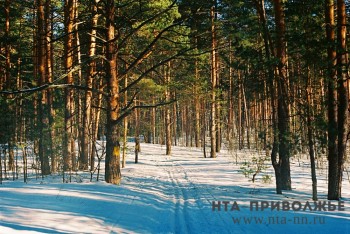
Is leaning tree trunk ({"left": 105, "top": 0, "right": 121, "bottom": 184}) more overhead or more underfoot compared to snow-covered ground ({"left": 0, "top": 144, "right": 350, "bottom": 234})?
more overhead

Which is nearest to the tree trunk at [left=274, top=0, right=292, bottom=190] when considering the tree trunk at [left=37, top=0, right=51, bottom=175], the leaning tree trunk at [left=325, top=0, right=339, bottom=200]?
the leaning tree trunk at [left=325, top=0, right=339, bottom=200]

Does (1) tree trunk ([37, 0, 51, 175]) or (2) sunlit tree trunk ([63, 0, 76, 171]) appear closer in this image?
(1) tree trunk ([37, 0, 51, 175])

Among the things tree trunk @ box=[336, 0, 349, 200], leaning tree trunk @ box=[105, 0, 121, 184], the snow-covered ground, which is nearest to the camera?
the snow-covered ground

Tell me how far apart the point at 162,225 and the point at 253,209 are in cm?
278

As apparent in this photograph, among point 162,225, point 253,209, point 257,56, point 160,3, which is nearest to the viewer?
point 162,225

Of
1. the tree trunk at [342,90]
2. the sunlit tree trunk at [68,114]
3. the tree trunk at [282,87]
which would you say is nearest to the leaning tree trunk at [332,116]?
the tree trunk at [342,90]

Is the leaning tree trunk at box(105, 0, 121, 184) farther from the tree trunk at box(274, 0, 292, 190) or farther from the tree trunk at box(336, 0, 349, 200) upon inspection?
the tree trunk at box(336, 0, 349, 200)

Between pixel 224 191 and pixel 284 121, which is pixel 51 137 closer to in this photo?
pixel 224 191

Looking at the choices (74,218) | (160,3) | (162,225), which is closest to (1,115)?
(160,3)

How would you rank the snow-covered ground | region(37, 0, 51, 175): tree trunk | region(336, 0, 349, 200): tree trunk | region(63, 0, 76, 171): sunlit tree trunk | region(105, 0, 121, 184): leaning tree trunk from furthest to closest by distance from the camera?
region(63, 0, 76, 171): sunlit tree trunk
region(37, 0, 51, 175): tree trunk
region(105, 0, 121, 184): leaning tree trunk
region(336, 0, 349, 200): tree trunk
the snow-covered ground

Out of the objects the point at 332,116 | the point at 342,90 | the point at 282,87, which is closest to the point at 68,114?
the point at 282,87

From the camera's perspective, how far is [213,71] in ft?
85.9

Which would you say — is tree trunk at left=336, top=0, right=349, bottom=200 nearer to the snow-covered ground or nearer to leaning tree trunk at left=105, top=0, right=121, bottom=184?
the snow-covered ground

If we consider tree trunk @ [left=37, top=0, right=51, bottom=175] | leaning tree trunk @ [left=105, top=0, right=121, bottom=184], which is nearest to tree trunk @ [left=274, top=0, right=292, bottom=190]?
leaning tree trunk @ [left=105, top=0, right=121, bottom=184]
